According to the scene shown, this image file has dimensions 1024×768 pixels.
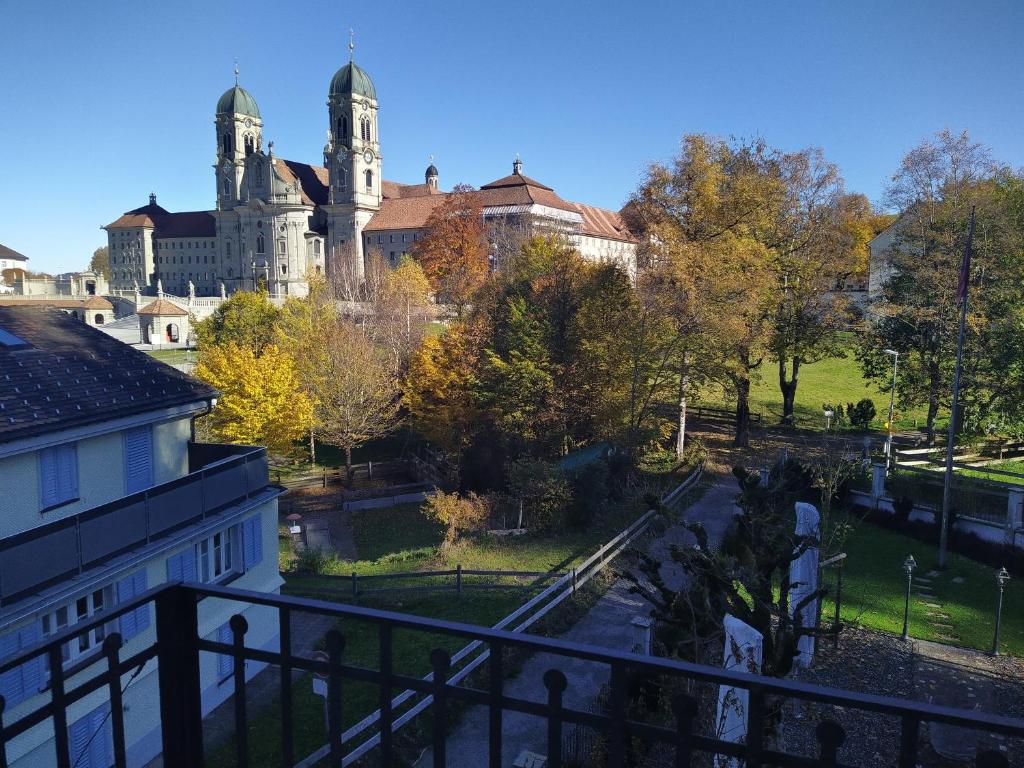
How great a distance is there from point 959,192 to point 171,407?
28771 mm

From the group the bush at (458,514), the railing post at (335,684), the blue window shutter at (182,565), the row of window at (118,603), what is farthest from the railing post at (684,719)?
the bush at (458,514)

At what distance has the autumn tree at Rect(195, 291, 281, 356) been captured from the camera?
45.7m

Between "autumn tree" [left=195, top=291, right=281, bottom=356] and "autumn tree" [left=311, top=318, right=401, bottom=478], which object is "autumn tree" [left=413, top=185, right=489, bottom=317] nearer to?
"autumn tree" [left=195, top=291, right=281, bottom=356]

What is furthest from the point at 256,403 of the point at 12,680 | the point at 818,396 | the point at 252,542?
the point at 818,396

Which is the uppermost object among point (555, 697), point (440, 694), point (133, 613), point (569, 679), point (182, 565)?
point (555, 697)

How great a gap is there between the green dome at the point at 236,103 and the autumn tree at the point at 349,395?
303ft

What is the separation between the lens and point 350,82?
102688 mm

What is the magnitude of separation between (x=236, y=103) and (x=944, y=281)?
109374 mm

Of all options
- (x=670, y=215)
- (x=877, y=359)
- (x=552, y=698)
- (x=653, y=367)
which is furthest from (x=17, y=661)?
(x=877, y=359)

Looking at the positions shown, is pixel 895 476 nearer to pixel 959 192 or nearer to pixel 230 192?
pixel 959 192

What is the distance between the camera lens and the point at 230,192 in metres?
112

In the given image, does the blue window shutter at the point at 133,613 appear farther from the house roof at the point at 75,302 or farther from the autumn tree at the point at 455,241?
the house roof at the point at 75,302

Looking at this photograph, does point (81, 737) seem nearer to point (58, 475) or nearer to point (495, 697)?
point (58, 475)

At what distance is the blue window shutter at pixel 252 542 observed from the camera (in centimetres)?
1629
